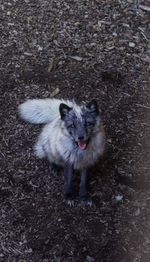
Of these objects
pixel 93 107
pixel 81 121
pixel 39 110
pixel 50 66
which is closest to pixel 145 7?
pixel 50 66

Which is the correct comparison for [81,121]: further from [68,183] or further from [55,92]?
[55,92]

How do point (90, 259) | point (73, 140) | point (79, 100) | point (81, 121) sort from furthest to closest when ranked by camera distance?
point (79, 100), point (73, 140), point (81, 121), point (90, 259)

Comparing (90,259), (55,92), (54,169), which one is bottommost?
(90,259)

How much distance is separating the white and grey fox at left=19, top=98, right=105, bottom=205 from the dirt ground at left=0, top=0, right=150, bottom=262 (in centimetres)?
16

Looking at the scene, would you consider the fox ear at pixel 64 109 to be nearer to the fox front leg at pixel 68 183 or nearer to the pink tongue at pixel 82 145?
the pink tongue at pixel 82 145

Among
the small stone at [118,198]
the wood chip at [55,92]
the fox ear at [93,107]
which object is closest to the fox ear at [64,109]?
the fox ear at [93,107]

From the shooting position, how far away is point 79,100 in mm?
5398

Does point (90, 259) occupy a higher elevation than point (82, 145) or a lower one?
lower

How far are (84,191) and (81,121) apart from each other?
0.66 meters

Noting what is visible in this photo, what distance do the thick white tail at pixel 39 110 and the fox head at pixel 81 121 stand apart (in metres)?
0.62

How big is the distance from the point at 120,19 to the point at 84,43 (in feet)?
2.10

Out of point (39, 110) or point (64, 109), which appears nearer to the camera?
point (64, 109)

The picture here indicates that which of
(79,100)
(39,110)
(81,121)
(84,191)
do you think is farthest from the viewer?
(79,100)

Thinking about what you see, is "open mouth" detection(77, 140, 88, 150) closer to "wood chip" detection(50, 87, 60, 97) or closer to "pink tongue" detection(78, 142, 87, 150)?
"pink tongue" detection(78, 142, 87, 150)
